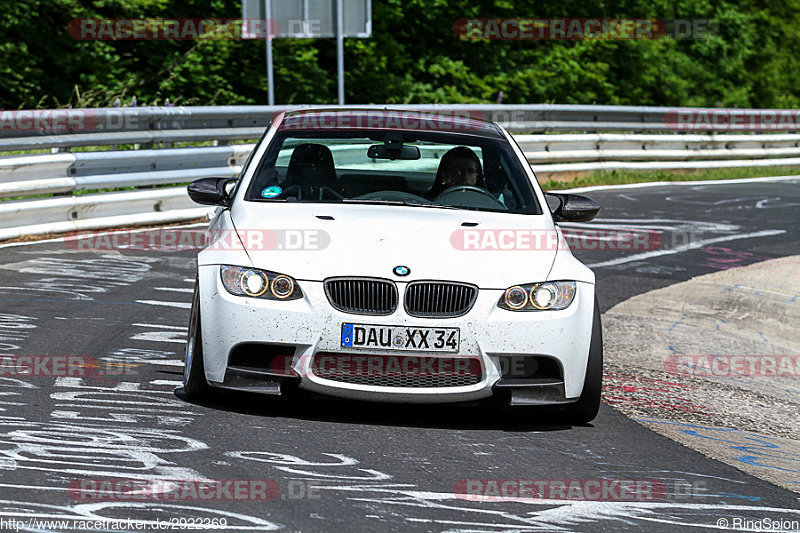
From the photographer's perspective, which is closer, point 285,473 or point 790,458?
point 285,473

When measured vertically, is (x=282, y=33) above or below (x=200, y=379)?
above

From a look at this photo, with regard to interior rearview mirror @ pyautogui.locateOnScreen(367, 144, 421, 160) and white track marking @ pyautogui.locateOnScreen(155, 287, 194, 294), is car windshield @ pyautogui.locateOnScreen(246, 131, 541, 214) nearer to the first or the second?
interior rearview mirror @ pyautogui.locateOnScreen(367, 144, 421, 160)

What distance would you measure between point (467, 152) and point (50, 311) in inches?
121

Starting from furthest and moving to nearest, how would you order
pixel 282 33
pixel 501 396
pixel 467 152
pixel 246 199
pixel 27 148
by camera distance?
pixel 282 33 < pixel 27 148 < pixel 467 152 < pixel 246 199 < pixel 501 396

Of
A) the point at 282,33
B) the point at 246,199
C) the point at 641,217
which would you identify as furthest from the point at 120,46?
the point at 246,199

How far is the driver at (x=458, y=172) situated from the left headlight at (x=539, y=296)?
1441mm

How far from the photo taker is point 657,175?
22.3 meters

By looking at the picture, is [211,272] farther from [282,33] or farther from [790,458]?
[282,33]

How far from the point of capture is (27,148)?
1251 centimetres

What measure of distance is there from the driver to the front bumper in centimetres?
157

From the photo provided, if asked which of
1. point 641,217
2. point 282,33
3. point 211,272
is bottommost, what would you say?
point 641,217

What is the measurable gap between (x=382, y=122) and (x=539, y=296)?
6.73 feet

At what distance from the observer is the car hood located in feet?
18.9

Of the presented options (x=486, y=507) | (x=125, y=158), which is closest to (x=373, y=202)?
(x=486, y=507)
